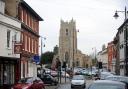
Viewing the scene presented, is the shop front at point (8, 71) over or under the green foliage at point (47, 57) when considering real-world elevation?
under

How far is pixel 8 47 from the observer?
42.6m

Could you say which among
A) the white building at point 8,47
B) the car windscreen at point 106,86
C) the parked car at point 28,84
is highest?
the white building at point 8,47

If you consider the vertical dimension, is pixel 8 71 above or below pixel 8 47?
below

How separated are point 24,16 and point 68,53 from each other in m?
120

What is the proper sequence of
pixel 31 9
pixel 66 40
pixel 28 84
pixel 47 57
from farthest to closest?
1. pixel 66 40
2. pixel 47 57
3. pixel 31 9
4. pixel 28 84

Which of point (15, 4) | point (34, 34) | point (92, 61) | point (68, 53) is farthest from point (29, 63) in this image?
point (92, 61)

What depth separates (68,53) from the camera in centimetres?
17288

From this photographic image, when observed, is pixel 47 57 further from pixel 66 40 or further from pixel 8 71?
pixel 8 71

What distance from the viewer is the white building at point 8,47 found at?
1620 inches

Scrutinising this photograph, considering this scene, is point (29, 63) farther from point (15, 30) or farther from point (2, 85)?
point (2, 85)

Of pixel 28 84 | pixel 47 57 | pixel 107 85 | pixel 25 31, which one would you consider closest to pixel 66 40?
pixel 47 57

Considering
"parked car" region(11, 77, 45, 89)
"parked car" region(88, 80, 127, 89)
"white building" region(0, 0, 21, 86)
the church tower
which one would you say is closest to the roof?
"white building" region(0, 0, 21, 86)

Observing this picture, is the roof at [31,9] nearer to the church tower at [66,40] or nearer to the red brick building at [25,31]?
the red brick building at [25,31]

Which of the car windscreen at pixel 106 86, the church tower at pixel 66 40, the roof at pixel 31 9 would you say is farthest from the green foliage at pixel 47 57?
the car windscreen at pixel 106 86
